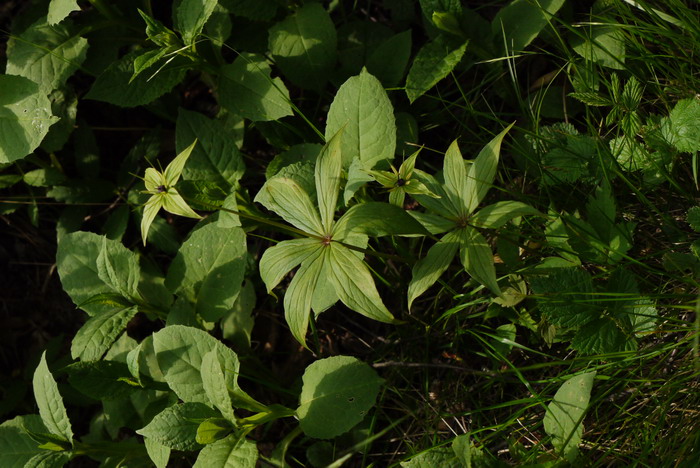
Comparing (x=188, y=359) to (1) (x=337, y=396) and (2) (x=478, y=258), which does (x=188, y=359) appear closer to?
(1) (x=337, y=396)

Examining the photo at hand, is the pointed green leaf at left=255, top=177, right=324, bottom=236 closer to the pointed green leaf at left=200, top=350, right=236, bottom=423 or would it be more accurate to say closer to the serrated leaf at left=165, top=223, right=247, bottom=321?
the pointed green leaf at left=200, top=350, right=236, bottom=423

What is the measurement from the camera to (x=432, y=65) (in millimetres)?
2256

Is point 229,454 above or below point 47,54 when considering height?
below

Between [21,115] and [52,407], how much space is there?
1094mm

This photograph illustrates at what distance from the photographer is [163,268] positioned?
9.67 feet

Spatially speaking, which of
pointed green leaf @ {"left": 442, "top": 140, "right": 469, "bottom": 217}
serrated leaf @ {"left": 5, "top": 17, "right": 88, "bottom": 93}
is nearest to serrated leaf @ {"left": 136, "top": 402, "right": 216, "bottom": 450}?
pointed green leaf @ {"left": 442, "top": 140, "right": 469, "bottom": 217}

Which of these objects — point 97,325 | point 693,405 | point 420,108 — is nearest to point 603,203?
point 693,405

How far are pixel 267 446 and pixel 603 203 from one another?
156cm

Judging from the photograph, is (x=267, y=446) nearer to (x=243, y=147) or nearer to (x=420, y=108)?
(x=243, y=147)

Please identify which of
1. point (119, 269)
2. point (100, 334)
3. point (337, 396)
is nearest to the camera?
point (337, 396)

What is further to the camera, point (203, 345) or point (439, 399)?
point (439, 399)

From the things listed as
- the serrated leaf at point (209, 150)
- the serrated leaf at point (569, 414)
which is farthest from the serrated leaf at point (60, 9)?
the serrated leaf at point (569, 414)

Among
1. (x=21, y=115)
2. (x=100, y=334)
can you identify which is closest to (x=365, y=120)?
(x=100, y=334)

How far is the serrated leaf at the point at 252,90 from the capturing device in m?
2.36
